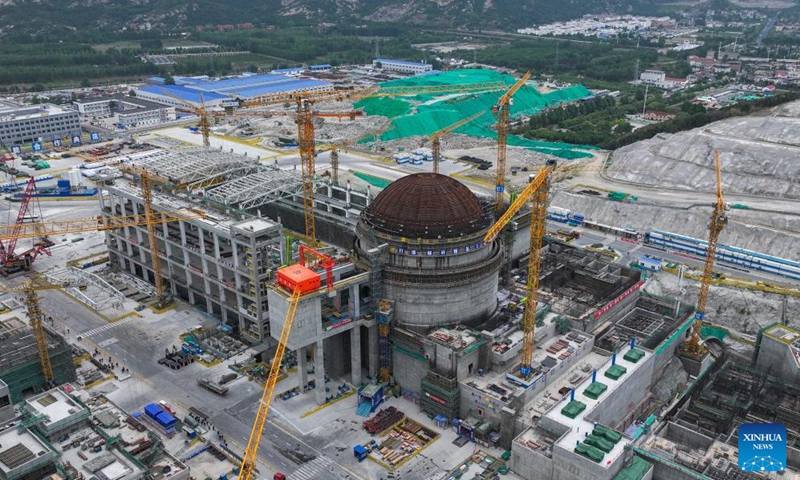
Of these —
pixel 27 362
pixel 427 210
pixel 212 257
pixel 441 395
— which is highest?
pixel 427 210

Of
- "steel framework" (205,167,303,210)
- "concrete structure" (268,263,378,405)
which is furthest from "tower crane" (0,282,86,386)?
"steel framework" (205,167,303,210)

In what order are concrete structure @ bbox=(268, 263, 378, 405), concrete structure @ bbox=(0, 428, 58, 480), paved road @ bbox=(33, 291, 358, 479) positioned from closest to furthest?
concrete structure @ bbox=(0, 428, 58, 480), paved road @ bbox=(33, 291, 358, 479), concrete structure @ bbox=(268, 263, 378, 405)

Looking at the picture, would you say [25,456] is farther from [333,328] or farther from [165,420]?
[333,328]

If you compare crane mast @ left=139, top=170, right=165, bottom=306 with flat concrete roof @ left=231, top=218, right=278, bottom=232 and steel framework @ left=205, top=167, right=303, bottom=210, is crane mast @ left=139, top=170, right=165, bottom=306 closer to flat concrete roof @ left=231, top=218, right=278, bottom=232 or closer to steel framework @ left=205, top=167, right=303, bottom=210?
steel framework @ left=205, top=167, right=303, bottom=210

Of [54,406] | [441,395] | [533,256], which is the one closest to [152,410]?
[54,406]

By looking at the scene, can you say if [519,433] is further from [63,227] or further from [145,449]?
[63,227]
